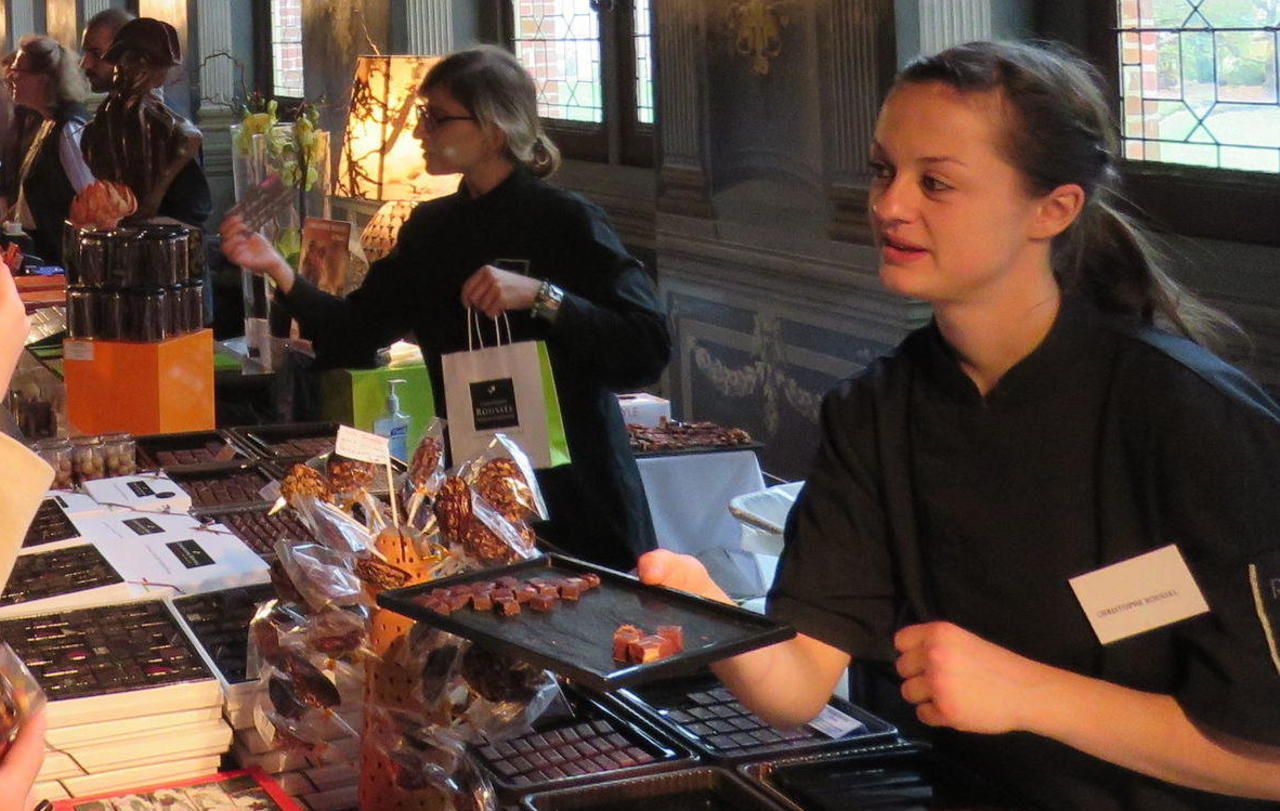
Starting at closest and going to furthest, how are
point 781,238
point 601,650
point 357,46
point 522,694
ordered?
point 601,650
point 522,694
point 781,238
point 357,46

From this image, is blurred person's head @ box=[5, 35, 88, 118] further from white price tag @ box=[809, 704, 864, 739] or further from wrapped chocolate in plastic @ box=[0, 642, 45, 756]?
wrapped chocolate in plastic @ box=[0, 642, 45, 756]

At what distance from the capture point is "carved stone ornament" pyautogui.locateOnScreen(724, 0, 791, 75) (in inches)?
188

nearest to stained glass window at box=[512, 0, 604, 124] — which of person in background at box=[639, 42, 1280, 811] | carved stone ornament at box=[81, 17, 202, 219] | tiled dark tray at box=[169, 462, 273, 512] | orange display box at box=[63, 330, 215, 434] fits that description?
carved stone ornament at box=[81, 17, 202, 219]

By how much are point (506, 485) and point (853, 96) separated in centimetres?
294

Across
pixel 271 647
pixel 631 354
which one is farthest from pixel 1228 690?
pixel 631 354

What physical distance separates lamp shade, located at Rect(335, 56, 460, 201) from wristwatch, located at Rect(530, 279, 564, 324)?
1.84 meters

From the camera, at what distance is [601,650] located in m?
1.44

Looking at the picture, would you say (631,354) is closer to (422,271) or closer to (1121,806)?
(422,271)

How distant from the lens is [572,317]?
2.98 metres

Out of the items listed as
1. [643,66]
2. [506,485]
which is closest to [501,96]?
[506,485]

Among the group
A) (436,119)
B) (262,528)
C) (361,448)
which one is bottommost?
(262,528)

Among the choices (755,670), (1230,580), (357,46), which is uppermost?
(357,46)

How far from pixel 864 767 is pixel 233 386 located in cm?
290

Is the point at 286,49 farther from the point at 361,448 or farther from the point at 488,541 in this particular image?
the point at 488,541
